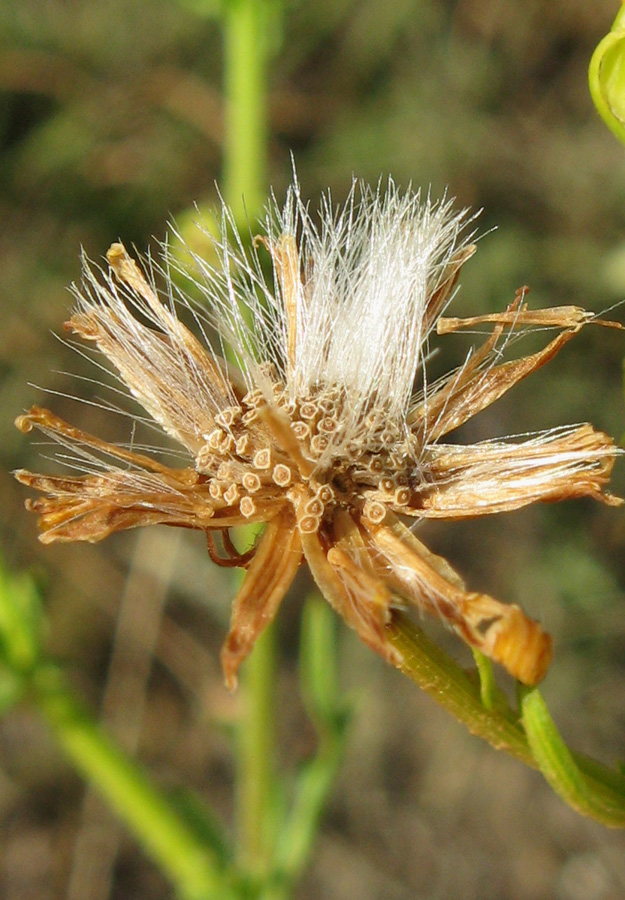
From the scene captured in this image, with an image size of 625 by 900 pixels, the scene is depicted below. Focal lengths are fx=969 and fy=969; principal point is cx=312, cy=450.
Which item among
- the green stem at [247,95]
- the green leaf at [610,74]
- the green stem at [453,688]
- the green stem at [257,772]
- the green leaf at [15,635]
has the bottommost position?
the green stem at [257,772]

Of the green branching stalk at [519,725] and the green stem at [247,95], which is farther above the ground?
the green stem at [247,95]

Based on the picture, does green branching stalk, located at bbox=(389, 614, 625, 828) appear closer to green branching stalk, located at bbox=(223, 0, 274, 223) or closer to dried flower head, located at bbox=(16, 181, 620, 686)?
dried flower head, located at bbox=(16, 181, 620, 686)

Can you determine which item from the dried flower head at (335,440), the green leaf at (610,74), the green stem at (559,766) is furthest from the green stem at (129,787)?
the green leaf at (610,74)

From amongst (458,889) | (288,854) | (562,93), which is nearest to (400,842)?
(458,889)

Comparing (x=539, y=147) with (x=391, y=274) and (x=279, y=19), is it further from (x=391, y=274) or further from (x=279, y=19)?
(x=391, y=274)

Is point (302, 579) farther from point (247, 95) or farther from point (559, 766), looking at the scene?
point (559, 766)

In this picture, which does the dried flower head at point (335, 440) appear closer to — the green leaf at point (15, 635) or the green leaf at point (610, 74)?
the green leaf at point (610, 74)

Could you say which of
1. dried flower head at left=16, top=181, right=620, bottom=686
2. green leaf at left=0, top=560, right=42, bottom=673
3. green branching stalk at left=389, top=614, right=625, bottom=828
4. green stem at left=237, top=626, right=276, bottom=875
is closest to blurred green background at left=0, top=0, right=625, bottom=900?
green stem at left=237, top=626, right=276, bottom=875
